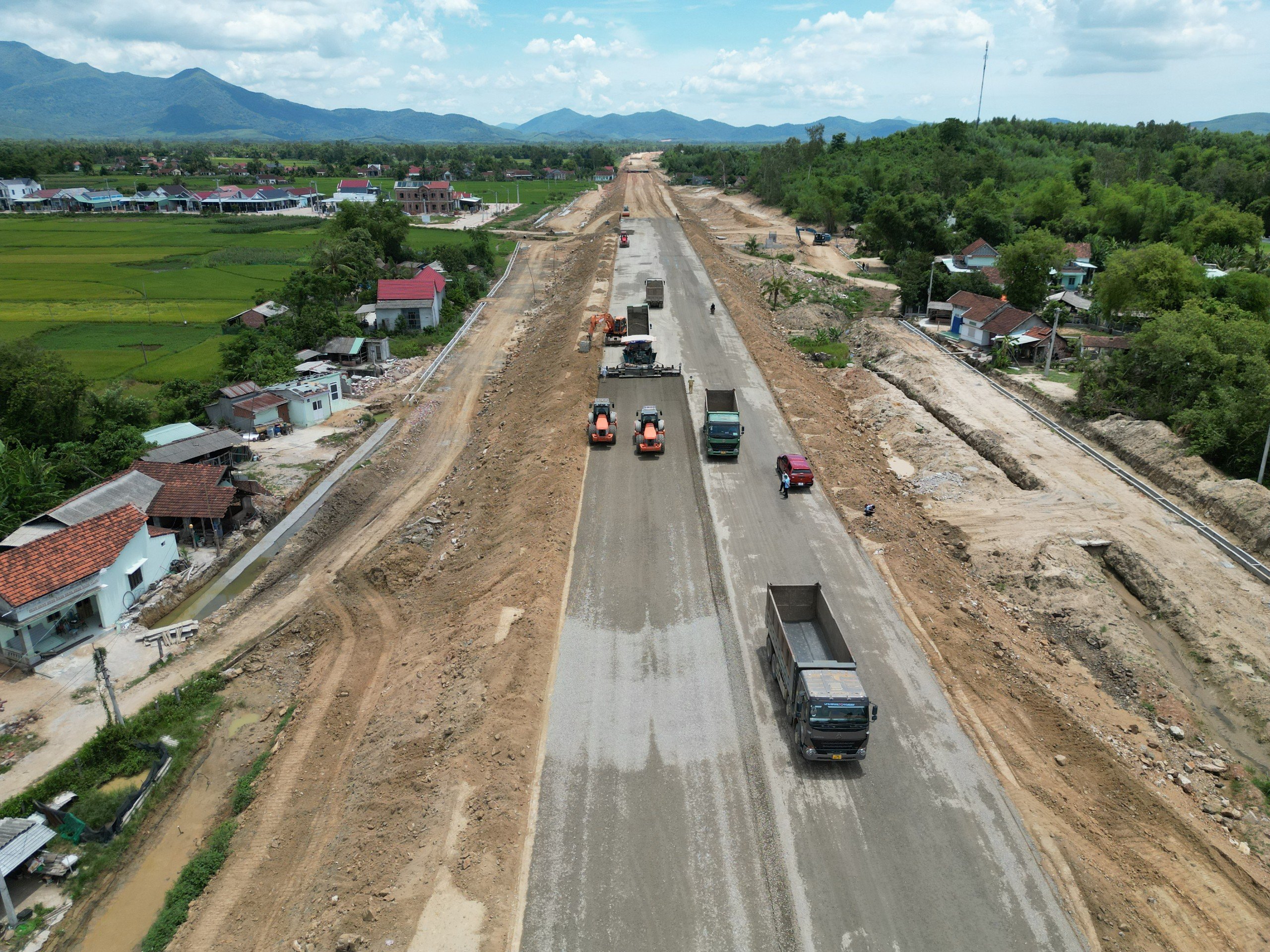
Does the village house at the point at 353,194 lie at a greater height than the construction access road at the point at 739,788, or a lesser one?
greater

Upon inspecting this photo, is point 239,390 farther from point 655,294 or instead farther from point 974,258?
point 974,258

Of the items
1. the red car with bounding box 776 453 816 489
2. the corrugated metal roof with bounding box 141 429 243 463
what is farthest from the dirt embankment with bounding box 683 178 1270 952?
the corrugated metal roof with bounding box 141 429 243 463

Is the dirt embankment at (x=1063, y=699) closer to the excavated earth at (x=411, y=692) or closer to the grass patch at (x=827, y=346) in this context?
the excavated earth at (x=411, y=692)

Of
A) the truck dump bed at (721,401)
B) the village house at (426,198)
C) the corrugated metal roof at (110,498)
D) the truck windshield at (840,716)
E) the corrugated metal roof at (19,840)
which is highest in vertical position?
the village house at (426,198)

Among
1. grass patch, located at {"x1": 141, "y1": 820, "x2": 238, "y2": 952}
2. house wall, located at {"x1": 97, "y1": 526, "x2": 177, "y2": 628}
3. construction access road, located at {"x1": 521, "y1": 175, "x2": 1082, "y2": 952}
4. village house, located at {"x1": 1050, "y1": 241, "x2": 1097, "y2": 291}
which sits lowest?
grass patch, located at {"x1": 141, "y1": 820, "x2": 238, "y2": 952}

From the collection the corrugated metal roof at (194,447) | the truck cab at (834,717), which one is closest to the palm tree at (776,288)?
the corrugated metal roof at (194,447)

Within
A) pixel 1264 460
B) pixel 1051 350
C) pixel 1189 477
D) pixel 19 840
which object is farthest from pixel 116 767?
Result: pixel 1051 350

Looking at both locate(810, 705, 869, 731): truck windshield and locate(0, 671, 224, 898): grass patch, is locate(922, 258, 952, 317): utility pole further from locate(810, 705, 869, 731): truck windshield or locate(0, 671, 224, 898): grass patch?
locate(0, 671, 224, 898): grass patch
